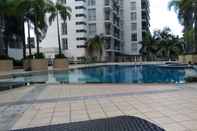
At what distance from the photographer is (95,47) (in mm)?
48906

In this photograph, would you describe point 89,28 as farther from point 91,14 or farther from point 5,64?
point 5,64

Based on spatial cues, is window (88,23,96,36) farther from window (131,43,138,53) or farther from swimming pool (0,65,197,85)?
swimming pool (0,65,197,85)

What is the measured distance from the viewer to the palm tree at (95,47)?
48412mm

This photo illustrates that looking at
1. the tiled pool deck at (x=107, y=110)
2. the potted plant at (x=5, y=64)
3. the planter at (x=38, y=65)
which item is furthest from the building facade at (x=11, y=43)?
the tiled pool deck at (x=107, y=110)

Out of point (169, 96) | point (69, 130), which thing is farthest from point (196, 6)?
point (69, 130)

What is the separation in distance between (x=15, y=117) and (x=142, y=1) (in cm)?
6559

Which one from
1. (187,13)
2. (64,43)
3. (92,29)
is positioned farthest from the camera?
(92,29)

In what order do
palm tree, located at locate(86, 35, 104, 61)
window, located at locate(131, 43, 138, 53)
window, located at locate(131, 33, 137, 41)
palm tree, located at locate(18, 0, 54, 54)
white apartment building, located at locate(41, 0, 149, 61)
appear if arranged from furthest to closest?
window, located at locate(131, 33, 137, 41) < window, located at locate(131, 43, 138, 53) < white apartment building, located at locate(41, 0, 149, 61) < palm tree, located at locate(86, 35, 104, 61) < palm tree, located at locate(18, 0, 54, 54)

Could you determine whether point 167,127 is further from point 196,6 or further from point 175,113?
point 196,6

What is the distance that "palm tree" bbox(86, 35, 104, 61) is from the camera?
48412mm

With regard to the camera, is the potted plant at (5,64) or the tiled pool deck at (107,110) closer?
the tiled pool deck at (107,110)

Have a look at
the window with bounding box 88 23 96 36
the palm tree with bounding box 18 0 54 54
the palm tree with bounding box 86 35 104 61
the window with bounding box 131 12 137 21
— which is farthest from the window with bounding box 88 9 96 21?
the palm tree with bounding box 18 0 54 54

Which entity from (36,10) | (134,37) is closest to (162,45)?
(134,37)

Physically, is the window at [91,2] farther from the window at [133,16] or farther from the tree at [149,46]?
the tree at [149,46]
